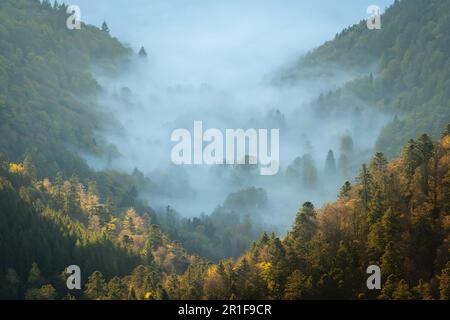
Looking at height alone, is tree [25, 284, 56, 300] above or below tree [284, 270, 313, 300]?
above

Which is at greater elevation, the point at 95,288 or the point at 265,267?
the point at 265,267

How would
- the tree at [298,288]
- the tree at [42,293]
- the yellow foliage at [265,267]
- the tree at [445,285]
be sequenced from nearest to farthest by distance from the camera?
the tree at [445,285], the tree at [298,288], the yellow foliage at [265,267], the tree at [42,293]

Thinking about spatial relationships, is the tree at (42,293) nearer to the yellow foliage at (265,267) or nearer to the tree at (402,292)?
the yellow foliage at (265,267)

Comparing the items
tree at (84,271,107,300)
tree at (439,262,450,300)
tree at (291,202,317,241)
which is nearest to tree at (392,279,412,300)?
tree at (439,262,450,300)

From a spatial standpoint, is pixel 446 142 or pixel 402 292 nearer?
pixel 402 292

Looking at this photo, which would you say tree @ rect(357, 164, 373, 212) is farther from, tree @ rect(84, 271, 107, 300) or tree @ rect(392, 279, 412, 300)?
tree @ rect(84, 271, 107, 300)

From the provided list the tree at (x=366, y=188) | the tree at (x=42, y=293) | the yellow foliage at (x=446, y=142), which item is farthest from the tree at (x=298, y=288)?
the tree at (x=42, y=293)


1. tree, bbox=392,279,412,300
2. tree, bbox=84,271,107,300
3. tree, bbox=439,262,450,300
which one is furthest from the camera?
tree, bbox=84,271,107,300

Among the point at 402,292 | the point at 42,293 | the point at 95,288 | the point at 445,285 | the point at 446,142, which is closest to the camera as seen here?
the point at 445,285

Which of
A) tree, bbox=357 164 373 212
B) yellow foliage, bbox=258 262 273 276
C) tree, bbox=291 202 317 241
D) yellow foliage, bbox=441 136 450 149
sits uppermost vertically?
yellow foliage, bbox=441 136 450 149

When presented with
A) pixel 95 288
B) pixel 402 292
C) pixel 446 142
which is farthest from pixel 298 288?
pixel 95 288

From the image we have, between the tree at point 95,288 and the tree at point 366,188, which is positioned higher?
the tree at point 366,188

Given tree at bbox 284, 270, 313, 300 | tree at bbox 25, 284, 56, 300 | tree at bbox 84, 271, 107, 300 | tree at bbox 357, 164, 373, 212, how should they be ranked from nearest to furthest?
tree at bbox 284, 270, 313, 300
tree at bbox 357, 164, 373, 212
tree at bbox 84, 271, 107, 300
tree at bbox 25, 284, 56, 300

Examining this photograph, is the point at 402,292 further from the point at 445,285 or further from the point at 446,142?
the point at 446,142
